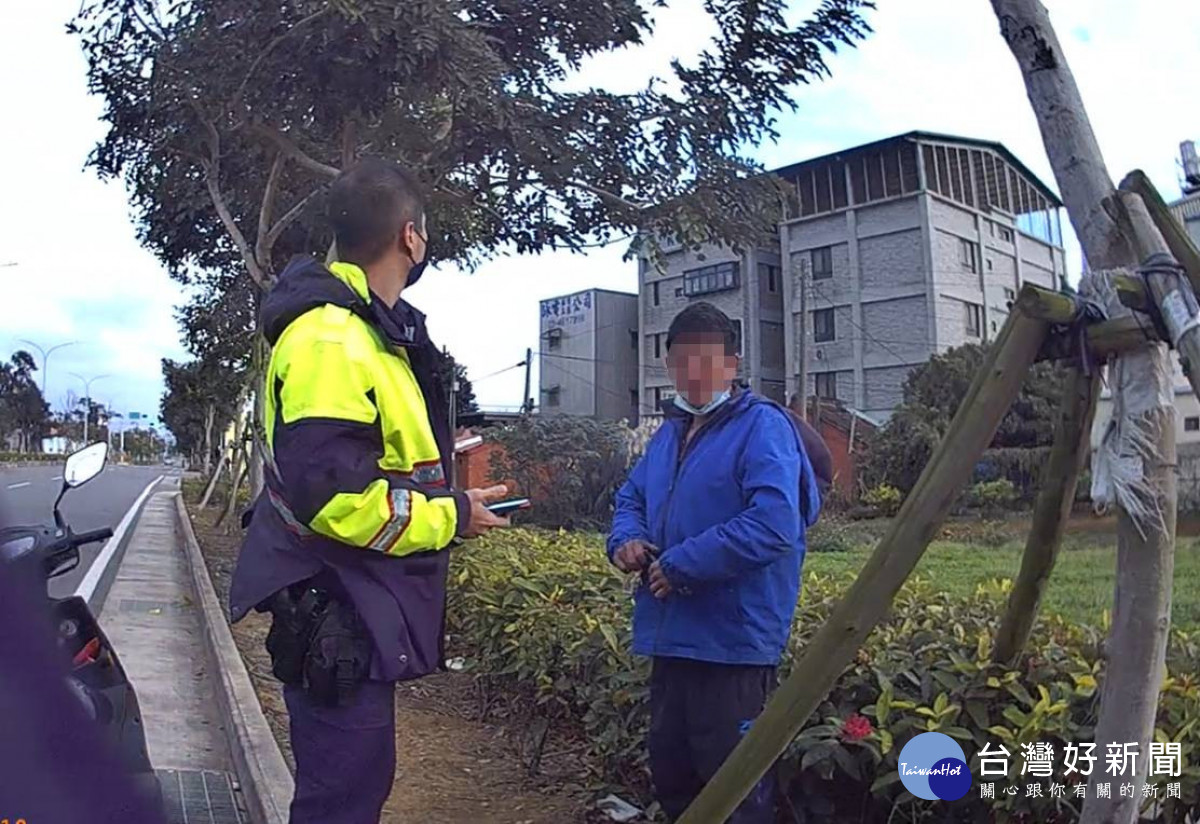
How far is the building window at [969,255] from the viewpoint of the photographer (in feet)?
95.5

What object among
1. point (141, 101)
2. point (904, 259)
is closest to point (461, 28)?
point (141, 101)

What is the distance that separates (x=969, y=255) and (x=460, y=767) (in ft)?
91.6

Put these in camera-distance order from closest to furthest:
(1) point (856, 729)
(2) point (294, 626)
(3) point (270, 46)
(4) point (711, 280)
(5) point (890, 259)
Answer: (2) point (294, 626)
(1) point (856, 729)
(3) point (270, 46)
(5) point (890, 259)
(4) point (711, 280)

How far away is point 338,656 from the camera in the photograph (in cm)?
189

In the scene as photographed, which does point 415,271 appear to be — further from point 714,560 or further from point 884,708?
point 884,708

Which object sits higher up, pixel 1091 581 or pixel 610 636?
pixel 1091 581

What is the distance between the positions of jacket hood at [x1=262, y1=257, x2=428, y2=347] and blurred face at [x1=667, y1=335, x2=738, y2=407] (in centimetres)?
80

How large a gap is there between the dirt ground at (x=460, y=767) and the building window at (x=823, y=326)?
1052 inches

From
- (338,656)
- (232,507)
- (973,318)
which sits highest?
(973,318)

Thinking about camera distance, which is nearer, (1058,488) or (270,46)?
(1058,488)

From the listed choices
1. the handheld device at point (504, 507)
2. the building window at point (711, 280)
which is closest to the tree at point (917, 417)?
the building window at point (711, 280)

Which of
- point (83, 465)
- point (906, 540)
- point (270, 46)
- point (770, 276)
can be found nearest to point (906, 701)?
point (906, 540)

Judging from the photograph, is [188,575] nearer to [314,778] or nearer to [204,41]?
[204,41]

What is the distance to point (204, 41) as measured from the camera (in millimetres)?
5988
